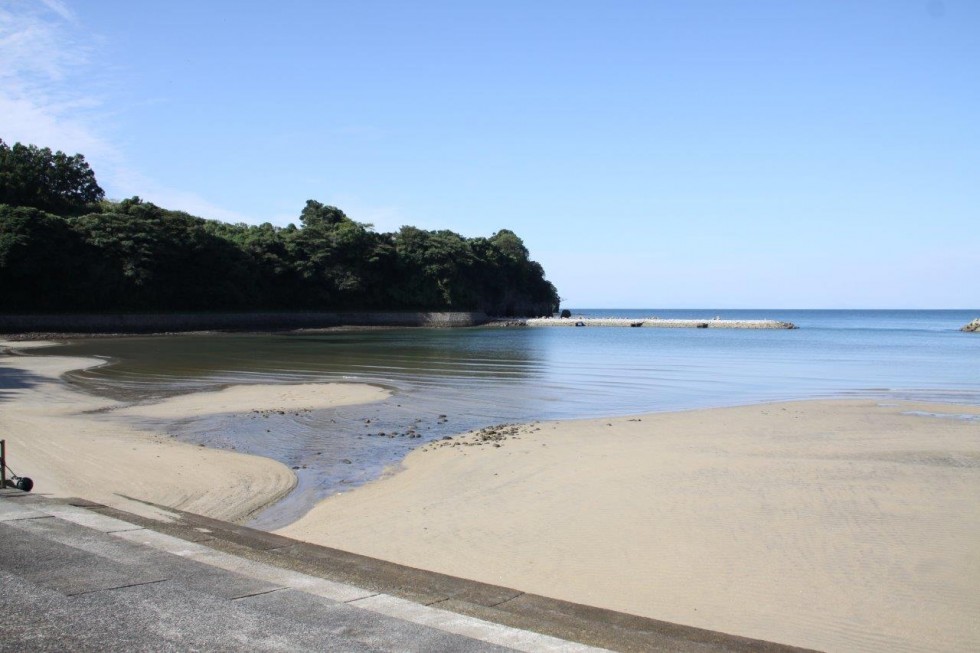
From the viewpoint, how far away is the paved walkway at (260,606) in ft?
14.2

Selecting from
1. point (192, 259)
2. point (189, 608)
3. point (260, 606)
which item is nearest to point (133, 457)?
point (189, 608)

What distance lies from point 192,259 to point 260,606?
7648cm

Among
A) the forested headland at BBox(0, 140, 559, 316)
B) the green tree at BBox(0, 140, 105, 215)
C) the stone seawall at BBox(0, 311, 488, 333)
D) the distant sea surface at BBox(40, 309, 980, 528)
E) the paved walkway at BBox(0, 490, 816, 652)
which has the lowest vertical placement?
the distant sea surface at BBox(40, 309, 980, 528)

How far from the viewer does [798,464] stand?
12.8 m

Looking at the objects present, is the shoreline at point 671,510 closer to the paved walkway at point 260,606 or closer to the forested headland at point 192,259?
the paved walkway at point 260,606

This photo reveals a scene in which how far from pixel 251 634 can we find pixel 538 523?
538 cm

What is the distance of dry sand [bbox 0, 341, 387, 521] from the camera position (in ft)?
33.7

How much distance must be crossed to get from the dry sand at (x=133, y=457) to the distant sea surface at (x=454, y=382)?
0.78 metres

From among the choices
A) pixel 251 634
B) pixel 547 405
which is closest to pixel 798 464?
pixel 547 405

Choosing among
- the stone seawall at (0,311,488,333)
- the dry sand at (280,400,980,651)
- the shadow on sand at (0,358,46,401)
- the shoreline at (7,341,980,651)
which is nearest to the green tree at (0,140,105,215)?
the stone seawall at (0,311,488,333)

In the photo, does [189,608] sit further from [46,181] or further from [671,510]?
[46,181]

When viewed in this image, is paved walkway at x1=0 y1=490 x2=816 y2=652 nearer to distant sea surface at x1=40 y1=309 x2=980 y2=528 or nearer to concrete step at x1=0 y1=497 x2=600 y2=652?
concrete step at x1=0 y1=497 x2=600 y2=652

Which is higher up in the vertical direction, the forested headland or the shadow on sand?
the forested headland

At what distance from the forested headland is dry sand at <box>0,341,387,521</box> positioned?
153 ft
